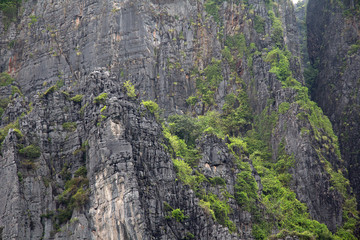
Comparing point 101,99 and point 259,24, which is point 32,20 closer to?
point 101,99

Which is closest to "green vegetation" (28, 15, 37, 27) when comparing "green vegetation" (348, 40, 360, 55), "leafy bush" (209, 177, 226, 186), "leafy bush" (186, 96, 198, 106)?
"leafy bush" (186, 96, 198, 106)

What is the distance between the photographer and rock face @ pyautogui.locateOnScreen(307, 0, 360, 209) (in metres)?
90.8

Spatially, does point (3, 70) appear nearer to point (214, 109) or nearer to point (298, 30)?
point (214, 109)

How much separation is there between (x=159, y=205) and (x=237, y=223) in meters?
9.40

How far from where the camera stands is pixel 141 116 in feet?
254

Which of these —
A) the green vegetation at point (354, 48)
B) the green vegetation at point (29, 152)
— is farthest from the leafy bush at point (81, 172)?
the green vegetation at point (354, 48)

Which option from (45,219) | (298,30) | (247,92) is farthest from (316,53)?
(45,219)

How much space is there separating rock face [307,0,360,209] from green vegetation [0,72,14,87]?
124 feet

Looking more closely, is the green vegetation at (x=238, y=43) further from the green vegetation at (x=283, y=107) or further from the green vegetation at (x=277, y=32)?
the green vegetation at (x=283, y=107)

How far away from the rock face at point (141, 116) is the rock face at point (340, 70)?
280 cm

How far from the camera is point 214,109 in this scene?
93188mm

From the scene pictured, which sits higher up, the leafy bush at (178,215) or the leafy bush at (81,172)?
the leafy bush at (81,172)

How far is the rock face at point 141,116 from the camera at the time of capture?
7250 centimetres

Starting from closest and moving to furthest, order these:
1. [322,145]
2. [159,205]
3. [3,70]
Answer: [159,205] < [322,145] < [3,70]
